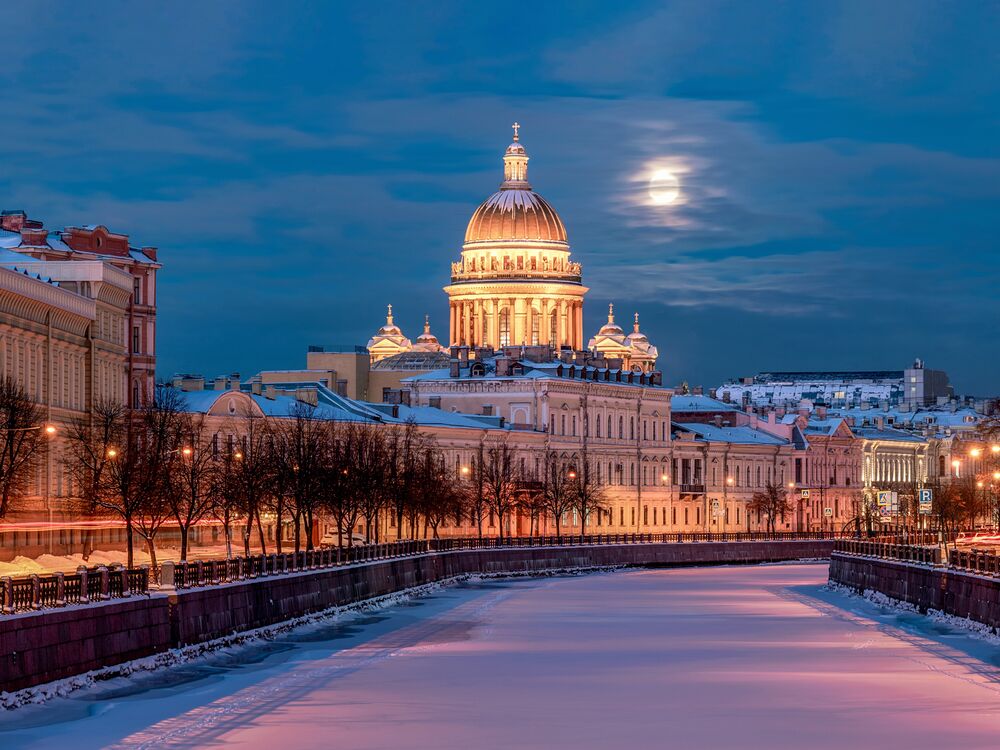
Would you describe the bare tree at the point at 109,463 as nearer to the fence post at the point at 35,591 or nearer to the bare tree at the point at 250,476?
the bare tree at the point at 250,476

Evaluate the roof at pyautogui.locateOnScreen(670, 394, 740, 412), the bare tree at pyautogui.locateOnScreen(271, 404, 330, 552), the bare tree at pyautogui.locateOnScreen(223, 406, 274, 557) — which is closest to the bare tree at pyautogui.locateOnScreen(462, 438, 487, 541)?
the bare tree at pyautogui.locateOnScreen(271, 404, 330, 552)

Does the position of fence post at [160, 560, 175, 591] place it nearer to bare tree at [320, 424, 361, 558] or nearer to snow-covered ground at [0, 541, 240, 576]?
snow-covered ground at [0, 541, 240, 576]

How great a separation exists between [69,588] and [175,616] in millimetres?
6676

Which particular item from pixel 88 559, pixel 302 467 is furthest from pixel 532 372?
pixel 88 559

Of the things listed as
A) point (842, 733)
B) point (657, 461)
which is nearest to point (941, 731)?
point (842, 733)

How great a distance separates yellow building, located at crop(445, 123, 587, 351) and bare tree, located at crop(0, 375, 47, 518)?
365 ft

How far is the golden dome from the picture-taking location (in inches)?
7603

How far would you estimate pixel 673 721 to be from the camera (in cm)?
4272

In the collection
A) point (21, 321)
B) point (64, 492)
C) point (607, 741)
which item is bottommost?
point (607, 741)

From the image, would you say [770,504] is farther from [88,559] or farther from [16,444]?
[16,444]

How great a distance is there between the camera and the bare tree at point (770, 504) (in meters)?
166

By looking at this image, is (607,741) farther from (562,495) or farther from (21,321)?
(562,495)

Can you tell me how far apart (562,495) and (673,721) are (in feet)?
310

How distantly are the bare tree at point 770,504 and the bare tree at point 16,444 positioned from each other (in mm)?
91003
